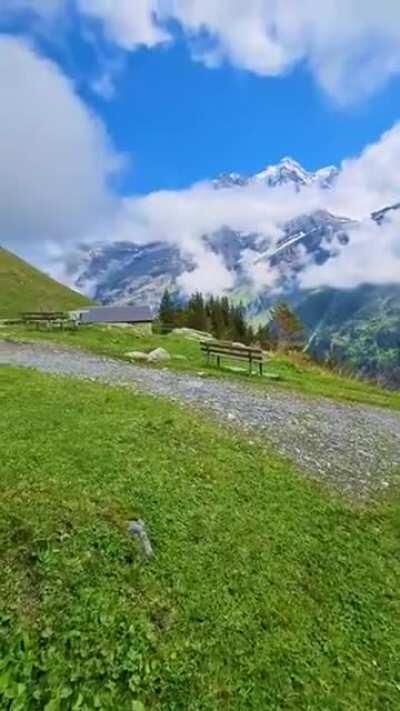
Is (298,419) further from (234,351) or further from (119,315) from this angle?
(119,315)

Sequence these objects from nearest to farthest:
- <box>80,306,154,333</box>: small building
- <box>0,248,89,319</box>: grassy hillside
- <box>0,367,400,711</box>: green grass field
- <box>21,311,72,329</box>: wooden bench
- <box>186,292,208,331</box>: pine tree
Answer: <box>0,367,400,711</box>: green grass field
<box>21,311,72,329</box>: wooden bench
<box>80,306,154,333</box>: small building
<box>186,292,208,331</box>: pine tree
<box>0,248,89,319</box>: grassy hillside

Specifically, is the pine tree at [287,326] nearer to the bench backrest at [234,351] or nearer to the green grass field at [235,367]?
the green grass field at [235,367]

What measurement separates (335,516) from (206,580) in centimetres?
338

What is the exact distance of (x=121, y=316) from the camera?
62281 millimetres

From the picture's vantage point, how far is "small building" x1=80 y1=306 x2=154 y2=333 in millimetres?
60594

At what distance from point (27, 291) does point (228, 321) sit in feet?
176

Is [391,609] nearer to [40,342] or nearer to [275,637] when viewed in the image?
[275,637]

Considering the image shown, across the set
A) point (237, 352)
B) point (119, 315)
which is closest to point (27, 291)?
point (119, 315)

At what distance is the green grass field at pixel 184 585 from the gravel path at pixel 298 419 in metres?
1.43

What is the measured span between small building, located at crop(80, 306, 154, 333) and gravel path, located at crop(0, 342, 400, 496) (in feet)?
116

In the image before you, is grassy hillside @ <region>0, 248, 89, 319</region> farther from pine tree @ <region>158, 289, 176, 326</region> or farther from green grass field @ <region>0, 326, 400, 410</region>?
green grass field @ <region>0, 326, 400, 410</region>

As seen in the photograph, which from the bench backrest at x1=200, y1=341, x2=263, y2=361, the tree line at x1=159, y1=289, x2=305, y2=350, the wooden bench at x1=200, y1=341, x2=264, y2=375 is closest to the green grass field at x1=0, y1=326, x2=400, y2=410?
the wooden bench at x1=200, y1=341, x2=264, y2=375

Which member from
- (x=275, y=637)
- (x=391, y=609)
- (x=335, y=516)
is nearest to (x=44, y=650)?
(x=275, y=637)

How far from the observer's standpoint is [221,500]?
374 inches
